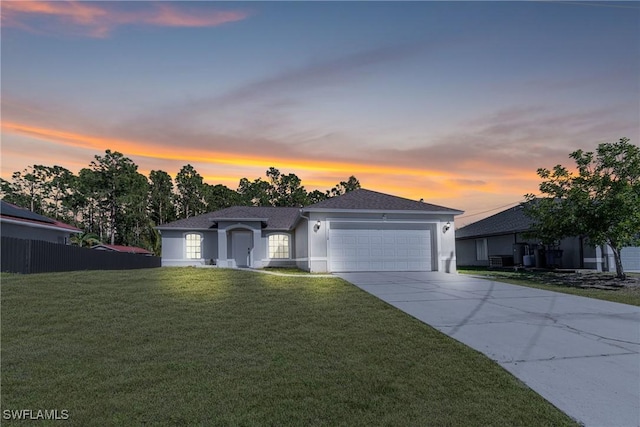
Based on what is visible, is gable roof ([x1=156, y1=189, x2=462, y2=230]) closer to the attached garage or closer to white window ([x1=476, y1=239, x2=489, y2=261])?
the attached garage

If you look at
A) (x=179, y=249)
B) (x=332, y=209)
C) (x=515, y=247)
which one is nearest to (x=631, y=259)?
(x=515, y=247)

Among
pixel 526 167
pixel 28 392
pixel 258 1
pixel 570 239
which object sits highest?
pixel 258 1

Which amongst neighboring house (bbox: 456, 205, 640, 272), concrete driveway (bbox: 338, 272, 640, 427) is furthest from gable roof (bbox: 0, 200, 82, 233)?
neighboring house (bbox: 456, 205, 640, 272)

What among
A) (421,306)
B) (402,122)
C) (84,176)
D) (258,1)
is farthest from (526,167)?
(84,176)

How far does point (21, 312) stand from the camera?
873cm

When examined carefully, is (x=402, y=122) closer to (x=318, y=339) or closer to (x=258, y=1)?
(x=258, y=1)

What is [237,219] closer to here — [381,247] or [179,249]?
[179,249]

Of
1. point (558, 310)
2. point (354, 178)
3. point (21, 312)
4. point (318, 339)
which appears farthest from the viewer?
point (354, 178)

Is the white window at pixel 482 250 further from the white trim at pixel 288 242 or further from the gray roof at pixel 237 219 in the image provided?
the white trim at pixel 288 242

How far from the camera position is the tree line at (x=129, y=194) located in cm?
5250

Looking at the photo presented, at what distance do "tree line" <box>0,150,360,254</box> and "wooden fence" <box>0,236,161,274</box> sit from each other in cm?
2411

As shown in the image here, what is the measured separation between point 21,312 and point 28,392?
4707mm

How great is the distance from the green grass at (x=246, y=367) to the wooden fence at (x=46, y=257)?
292 inches

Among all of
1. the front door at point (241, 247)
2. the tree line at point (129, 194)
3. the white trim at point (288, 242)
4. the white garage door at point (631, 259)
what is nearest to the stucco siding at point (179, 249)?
the front door at point (241, 247)
